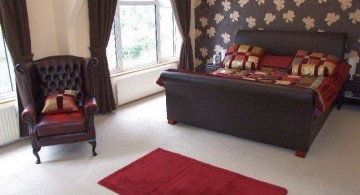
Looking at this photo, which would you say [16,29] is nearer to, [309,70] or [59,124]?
[59,124]

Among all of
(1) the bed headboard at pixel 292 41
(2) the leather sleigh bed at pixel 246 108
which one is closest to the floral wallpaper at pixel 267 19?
(1) the bed headboard at pixel 292 41

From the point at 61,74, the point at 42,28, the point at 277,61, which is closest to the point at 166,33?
the point at 277,61

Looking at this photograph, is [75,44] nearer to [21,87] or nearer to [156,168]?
[21,87]

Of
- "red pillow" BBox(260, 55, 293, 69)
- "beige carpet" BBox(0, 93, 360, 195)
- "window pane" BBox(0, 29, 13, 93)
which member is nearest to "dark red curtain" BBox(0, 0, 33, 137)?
"window pane" BBox(0, 29, 13, 93)

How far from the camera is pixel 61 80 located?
3564mm

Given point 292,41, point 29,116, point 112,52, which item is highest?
point 292,41

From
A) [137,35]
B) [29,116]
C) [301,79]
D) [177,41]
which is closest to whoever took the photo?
[29,116]

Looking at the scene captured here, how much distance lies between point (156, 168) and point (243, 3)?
3493mm

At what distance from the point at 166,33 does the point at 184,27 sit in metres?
0.37

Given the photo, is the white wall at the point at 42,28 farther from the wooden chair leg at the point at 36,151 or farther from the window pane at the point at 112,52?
the wooden chair leg at the point at 36,151

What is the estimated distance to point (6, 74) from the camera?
3.63 m

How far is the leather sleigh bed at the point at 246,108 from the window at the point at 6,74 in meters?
1.79

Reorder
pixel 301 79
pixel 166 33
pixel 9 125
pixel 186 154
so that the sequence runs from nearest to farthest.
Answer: pixel 186 154
pixel 9 125
pixel 301 79
pixel 166 33

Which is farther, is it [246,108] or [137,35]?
[137,35]
